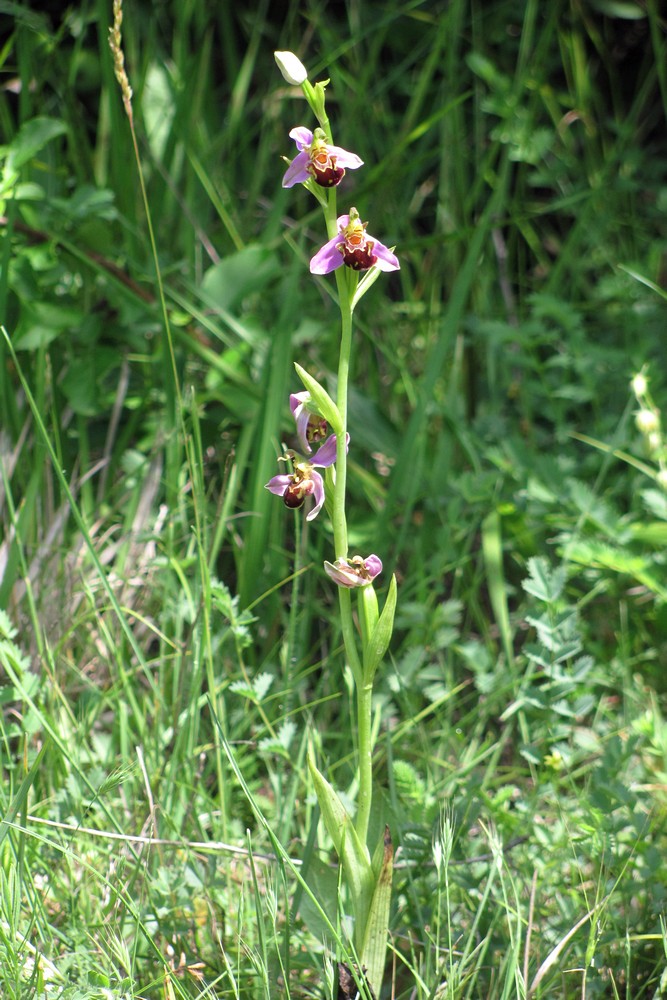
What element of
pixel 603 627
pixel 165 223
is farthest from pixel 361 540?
pixel 165 223

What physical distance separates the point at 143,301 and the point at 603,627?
127 centimetres

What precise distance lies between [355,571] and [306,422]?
20 centimetres

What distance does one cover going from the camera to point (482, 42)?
118 inches

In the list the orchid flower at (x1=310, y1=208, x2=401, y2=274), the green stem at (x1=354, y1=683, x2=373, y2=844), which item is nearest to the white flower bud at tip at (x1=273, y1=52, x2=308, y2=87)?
the orchid flower at (x1=310, y1=208, x2=401, y2=274)

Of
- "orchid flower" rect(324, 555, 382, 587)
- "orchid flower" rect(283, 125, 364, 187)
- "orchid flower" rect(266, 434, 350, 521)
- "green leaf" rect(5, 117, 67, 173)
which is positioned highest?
"orchid flower" rect(283, 125, 364, 187)

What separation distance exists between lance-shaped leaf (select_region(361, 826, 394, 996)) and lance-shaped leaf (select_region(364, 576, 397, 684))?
20 centimetres

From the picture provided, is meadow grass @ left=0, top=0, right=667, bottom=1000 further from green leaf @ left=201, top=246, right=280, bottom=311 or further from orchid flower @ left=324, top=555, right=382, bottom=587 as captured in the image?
orchid flower @ left=324, top=555, right=382, bottom=587

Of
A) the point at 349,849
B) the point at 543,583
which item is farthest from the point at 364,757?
the point at 543,583

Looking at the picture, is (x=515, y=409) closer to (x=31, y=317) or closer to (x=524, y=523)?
(x=524, y=523)

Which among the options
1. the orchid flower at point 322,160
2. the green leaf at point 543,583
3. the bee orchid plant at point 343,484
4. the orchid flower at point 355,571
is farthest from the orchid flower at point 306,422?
the green leaf at point 543,583

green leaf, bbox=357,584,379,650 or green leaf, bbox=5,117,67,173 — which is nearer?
green leaf, bbox=357,584,379,650

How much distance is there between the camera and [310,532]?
7.25 ft

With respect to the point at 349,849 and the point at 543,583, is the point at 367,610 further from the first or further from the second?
the point at 543,583

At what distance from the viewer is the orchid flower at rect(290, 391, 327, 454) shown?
1.20 metres
